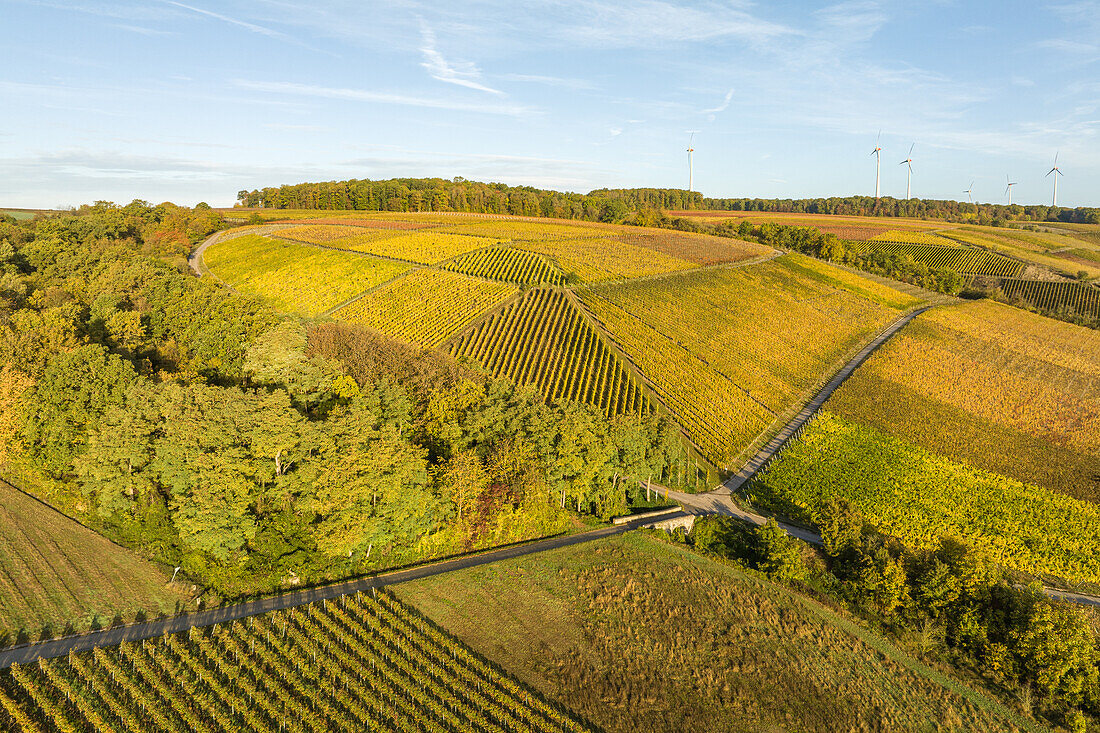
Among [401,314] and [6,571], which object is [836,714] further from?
[401,314]

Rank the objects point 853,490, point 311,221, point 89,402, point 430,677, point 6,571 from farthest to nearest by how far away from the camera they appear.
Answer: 1. point 311,221
2. point 853,490
3. point 89,402
4. point 6,571
5. point 430,677

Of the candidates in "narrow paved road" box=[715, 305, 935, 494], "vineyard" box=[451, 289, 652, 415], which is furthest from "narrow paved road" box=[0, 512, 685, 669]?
"vineyard" box=[451, 289, 652, 415]

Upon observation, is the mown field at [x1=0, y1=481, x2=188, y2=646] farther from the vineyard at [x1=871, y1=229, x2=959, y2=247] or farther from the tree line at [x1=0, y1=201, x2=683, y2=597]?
the vineyard at [x1=871, y1=229, x2=959, y2=247]

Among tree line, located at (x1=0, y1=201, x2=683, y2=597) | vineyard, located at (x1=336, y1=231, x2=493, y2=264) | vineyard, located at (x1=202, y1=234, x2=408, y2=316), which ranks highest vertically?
vineyard, located at (x1=336, y1=231, x2=493, y2=264)

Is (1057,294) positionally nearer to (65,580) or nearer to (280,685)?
(280,685)

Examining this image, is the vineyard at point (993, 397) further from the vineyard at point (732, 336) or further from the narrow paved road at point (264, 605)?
the narrow paved road at point (264, 605)

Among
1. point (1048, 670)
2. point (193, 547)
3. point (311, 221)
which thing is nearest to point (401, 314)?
point (193, 547)

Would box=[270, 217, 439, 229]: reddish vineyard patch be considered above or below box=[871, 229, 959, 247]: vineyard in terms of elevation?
above
